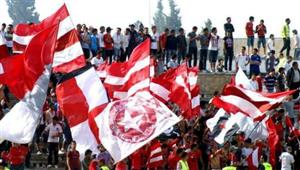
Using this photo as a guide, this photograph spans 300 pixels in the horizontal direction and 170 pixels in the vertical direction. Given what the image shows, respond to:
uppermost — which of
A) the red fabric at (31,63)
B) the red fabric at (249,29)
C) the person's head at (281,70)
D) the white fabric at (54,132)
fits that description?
the red fabric at (31,63)

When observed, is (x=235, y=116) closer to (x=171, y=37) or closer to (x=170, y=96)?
(x=170, y=96)

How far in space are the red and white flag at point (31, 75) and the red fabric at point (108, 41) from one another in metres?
13.2

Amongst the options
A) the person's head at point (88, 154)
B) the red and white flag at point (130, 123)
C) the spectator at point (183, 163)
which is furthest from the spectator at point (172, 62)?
the red and white flag at point (130, 123)

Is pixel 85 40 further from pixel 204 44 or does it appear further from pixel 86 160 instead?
pixel 86 160

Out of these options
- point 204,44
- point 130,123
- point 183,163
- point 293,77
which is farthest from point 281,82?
point 130,123

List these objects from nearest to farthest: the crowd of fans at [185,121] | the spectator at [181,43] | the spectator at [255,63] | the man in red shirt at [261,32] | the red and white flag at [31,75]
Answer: the red and white flag at [31,75], the crowd of fans at [185,121], the spectator at [255,63], the spectator at [181,43], the man in red shirt at [261,32]

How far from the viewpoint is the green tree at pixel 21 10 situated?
150 m

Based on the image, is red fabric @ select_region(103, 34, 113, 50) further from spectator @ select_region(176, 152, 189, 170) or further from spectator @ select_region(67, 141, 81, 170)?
spectator @ select_region(176, 152, 189, 170)

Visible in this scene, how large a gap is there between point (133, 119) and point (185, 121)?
904 cm

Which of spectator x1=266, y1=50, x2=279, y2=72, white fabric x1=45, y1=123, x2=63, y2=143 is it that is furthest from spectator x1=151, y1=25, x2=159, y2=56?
white fabric x1=45, y1=123, x2=63, y2=143

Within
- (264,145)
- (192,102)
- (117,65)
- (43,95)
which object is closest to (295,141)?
(264,145)

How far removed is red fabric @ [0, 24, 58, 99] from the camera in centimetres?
2209

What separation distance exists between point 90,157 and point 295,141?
763 centimetres

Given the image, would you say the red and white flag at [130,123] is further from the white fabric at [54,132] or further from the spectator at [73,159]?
the white fabric at [54,132]
